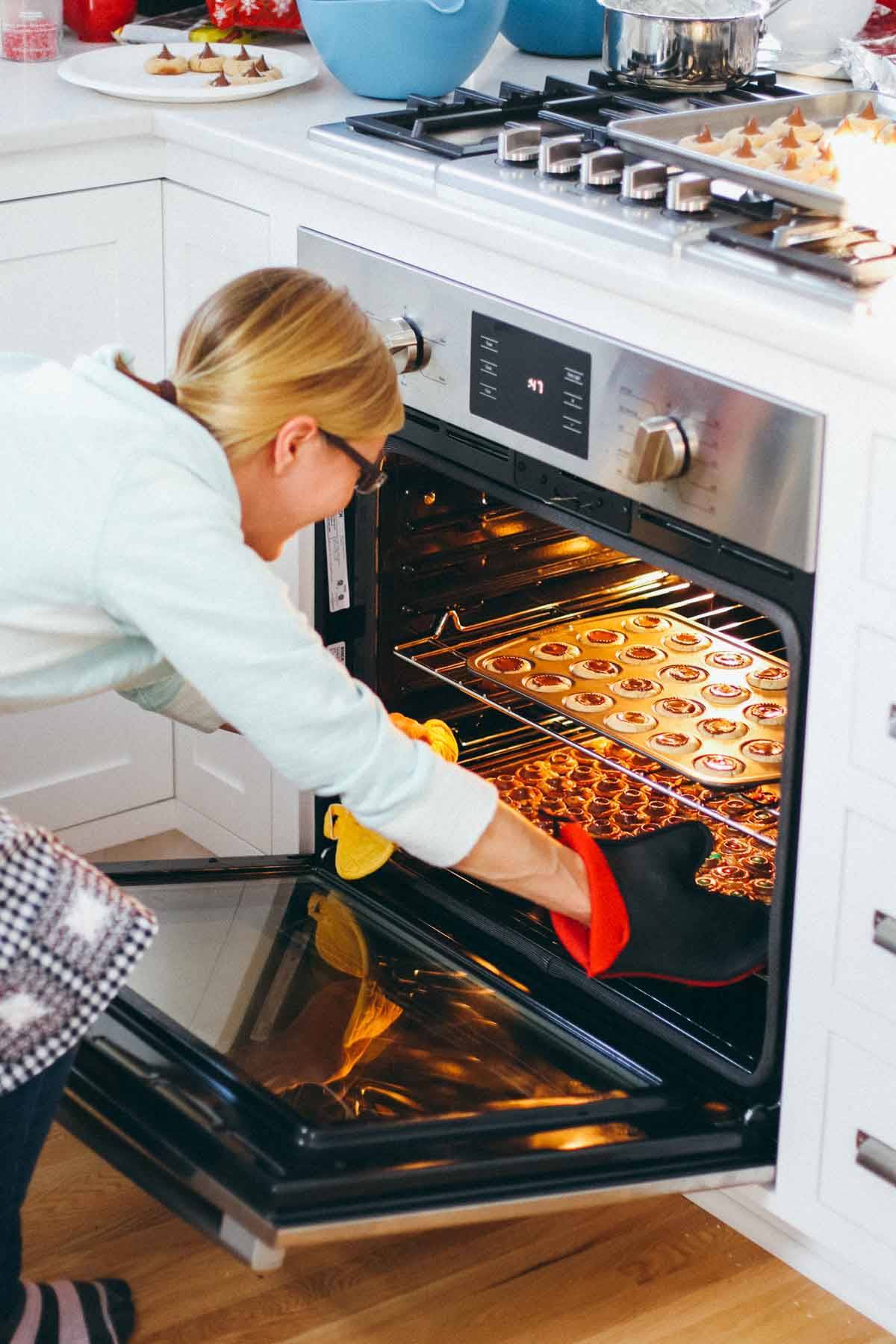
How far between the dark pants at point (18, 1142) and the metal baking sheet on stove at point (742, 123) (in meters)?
0.98

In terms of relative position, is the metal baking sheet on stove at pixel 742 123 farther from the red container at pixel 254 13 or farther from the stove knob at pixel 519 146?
the red container at pixel 254 13

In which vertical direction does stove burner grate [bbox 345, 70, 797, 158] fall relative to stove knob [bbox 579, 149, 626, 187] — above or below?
above

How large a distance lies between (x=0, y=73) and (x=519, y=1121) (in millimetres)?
1515

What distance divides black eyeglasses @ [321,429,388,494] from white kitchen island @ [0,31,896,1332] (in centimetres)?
25

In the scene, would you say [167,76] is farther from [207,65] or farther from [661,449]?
[661,449]

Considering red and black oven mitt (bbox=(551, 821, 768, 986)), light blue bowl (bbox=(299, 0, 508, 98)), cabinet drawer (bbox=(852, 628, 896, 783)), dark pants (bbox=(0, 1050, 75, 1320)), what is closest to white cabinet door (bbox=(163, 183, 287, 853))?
light blue bowl (bbox=(299, 0, 508, 98))

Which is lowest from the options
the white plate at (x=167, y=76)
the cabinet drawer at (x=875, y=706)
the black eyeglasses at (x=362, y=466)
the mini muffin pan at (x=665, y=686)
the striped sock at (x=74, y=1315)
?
the striped sock at (x=74, y=1315)

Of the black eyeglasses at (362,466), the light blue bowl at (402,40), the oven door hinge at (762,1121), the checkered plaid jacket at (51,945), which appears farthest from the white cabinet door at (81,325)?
the oven door hinge at (762,1121)

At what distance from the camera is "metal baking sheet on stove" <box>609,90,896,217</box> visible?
157 centimetres

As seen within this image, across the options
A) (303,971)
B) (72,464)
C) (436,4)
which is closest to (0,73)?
(436,4)

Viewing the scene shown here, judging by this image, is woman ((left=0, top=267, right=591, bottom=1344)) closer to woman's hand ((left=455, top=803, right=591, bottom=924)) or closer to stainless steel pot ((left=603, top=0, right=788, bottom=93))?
woman's hand ((left=455, top=803, right=591, bottom=924))

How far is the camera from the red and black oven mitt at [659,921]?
171cm

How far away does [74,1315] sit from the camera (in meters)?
1.71

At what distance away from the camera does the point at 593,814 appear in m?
2.11
